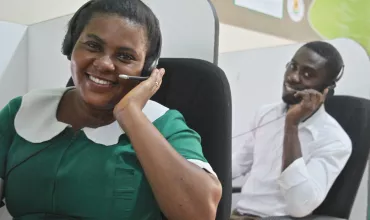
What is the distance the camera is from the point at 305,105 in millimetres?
1635

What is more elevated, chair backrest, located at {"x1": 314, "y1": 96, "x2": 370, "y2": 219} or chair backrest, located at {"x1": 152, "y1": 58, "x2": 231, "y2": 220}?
chair backrest, located at {"x1": 152, "y1": 58, "x2": 231, "y2": 220}

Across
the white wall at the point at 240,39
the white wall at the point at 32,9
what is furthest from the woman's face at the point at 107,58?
the white wall at the point at 240,39

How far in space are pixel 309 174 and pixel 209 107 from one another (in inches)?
28.5

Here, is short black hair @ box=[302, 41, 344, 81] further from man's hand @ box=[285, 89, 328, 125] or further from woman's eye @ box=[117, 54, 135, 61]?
woman's eye @ box=[117, 54, 135, 61]

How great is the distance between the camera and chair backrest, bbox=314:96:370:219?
4.97 ft

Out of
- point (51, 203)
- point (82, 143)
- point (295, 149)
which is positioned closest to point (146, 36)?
point (82, 143)

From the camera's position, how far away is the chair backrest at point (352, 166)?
59.7 inches

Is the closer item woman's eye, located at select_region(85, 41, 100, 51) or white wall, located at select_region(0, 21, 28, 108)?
woman's eye, located at select_region(85, 41, 100, 51)

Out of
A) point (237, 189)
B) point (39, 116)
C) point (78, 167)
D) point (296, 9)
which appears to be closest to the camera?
point (78, 167)

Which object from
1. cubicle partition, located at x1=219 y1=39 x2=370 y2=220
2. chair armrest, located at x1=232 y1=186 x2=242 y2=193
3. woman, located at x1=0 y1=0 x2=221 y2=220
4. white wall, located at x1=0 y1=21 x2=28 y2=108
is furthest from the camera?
chair armrest, located at x1=232 y1=186 x2=242 y2=193

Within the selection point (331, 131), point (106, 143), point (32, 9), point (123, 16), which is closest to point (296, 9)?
point (331, 131)

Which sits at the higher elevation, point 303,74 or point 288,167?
point 303,74

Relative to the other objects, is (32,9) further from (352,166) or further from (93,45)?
(352,166)

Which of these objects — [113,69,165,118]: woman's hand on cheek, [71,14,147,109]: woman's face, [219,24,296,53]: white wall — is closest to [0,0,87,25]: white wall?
[219,24,296,53]: white wall
